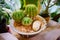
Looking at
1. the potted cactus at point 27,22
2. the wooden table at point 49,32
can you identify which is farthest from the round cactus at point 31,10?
the wooden table at point 49,32

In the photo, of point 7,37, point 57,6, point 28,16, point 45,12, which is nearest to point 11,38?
point 7,37

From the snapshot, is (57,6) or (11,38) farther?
(57,6)

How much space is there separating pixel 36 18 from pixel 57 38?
174mm

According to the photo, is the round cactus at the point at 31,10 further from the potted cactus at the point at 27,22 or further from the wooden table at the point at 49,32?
the wooden table at the point at 49,32

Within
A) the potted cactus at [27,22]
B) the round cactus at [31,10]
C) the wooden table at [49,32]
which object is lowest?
the wooden table at [49,32]

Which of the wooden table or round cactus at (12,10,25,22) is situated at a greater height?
round cactus at (12,10,25,22)

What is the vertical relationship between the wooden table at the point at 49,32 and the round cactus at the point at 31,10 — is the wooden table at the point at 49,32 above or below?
below

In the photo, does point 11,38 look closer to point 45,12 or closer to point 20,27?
point 20,27

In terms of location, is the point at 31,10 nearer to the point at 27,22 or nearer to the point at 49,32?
the point at 27,22

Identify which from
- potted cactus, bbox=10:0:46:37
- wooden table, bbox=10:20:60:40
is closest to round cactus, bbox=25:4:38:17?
potted cactus, bbox=10:0:46:37

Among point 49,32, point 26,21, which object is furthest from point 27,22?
point 49,32

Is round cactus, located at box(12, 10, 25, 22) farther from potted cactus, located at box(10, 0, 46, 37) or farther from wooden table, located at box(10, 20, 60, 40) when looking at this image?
wooden table, located at box(10, 20, 60, 40)

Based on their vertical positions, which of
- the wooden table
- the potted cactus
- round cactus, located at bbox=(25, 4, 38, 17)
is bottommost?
the wooden table

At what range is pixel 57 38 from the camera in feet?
2.69
